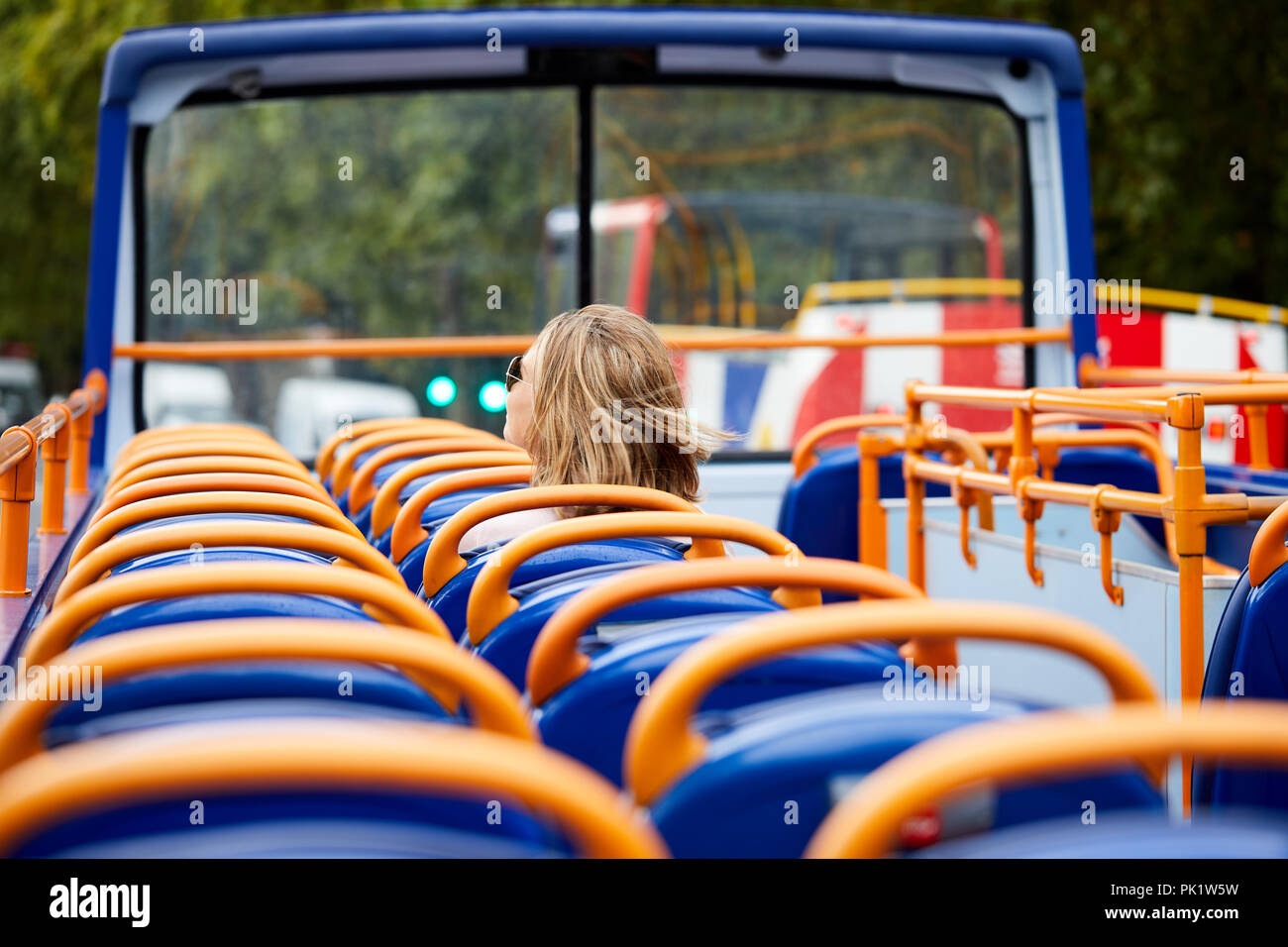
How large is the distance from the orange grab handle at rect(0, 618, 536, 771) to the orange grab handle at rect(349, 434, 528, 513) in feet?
7.02

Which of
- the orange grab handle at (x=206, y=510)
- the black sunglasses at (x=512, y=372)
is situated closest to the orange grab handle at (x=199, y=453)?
the black sunglasses at (x=512, y=372)

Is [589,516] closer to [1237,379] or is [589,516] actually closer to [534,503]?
[534,503]

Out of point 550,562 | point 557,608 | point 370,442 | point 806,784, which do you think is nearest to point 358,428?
point 370,442

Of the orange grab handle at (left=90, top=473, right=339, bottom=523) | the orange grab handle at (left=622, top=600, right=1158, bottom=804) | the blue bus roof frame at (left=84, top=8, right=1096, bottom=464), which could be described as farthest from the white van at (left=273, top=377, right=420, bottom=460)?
the orange grab handle at (left=622, top=600, right=1158, bottom=804)

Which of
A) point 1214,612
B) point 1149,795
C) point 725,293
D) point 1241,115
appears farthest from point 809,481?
point 1241,115

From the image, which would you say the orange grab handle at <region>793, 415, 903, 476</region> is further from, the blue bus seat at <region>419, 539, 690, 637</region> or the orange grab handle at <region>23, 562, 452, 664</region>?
the orange grab handle at <region>23, 562, 452, 664</region>

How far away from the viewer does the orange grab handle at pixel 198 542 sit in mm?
1846

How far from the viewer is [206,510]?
2266 millimetres

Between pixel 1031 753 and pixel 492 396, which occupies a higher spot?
pixel 492 396

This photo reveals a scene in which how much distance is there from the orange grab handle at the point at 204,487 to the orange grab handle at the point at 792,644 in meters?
1.42

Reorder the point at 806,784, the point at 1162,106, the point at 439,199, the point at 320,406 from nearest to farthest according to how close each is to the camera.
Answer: the point at 806,784 < the point at 320,406 < the point at 439,199 < the point at 1162,106

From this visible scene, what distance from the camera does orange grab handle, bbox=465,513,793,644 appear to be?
6.29ft

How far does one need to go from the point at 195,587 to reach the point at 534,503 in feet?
2.63
